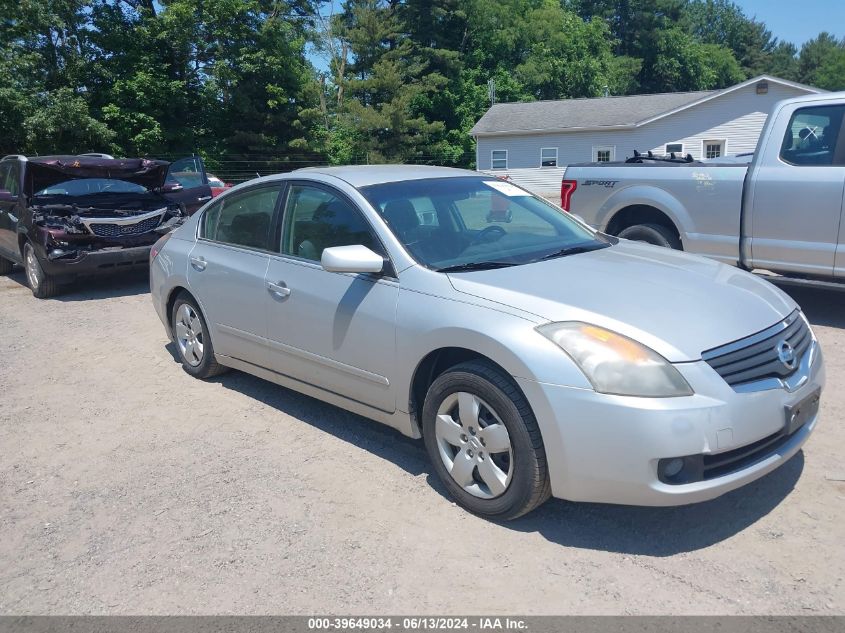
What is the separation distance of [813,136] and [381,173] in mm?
4311

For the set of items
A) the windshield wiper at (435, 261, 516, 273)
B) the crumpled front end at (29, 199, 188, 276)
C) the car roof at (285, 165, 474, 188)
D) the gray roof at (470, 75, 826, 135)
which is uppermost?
the gray roof at (470, 75, 826, 135)

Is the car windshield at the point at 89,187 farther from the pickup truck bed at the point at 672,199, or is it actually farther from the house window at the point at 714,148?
the house window at the point at 714,148

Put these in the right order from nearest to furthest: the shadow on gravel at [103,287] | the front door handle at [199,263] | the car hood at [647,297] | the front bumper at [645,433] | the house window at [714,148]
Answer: the front bumper at [645,433], the car hood at [647,297], the front door handle at [199,263], the shadow on gravel at [103,287], the house window at [714,148]

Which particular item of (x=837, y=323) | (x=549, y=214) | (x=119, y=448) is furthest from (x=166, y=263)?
(x=837, y=323)

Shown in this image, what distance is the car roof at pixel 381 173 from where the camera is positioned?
4.64 metres

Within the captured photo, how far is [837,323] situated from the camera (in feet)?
22.1

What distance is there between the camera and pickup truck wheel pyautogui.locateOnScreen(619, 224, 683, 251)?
299 inches

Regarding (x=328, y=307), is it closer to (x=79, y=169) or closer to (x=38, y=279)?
(x=79, y=169)

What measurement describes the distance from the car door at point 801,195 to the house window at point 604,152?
30.6 metres

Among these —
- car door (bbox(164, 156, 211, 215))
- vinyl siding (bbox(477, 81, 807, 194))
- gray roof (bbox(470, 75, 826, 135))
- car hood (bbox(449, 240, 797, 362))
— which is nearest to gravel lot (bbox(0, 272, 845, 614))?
car hood (bbox(449, 240, 797, 362))

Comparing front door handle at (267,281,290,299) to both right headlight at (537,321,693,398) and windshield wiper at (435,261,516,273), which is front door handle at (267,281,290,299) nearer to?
windshield wiper at (435,261,516,273)

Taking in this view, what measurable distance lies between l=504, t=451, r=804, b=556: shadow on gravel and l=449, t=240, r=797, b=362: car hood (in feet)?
2.88

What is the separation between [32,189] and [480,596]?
9119mm

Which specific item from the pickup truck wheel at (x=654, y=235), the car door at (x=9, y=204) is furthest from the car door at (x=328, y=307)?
the car door at (x=9, y=204)
